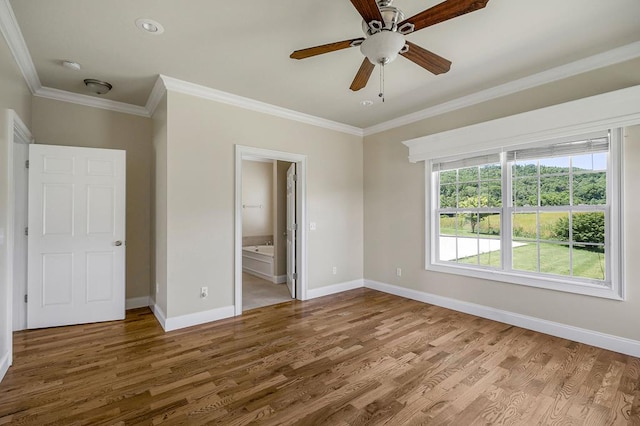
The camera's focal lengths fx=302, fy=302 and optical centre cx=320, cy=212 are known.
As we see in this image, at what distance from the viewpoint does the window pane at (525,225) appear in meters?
3.43

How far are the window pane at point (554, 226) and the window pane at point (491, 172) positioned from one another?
0.66m

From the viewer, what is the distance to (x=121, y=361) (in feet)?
8.74

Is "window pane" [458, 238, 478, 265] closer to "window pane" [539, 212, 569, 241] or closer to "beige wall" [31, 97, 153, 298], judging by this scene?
"window pane" [539, 212, 569, 241]

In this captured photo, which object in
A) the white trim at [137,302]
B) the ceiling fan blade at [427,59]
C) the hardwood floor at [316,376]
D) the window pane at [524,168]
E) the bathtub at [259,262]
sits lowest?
the hardwood floor at [316,376]

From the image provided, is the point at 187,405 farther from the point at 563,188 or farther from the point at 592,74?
the point at 592,74

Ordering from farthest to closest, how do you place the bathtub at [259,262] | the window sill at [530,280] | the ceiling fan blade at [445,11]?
the bathtub at [259,262] < the window sill at [530,280] < the ceiling fan blade at [445,11]

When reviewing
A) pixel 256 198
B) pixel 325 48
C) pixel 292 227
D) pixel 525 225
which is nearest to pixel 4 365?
pixel 292 227

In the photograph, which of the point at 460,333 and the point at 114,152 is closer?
the point at 460,333

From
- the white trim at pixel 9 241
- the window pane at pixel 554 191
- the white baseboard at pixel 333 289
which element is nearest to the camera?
the white trim at pixel 9 241

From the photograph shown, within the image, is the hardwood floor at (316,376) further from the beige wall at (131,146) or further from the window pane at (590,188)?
the window pane at (590,188)

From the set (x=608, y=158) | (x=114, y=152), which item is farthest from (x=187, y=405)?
(x=608, y=158)

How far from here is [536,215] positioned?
3.41 metres

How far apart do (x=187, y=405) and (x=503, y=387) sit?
7.54 ft

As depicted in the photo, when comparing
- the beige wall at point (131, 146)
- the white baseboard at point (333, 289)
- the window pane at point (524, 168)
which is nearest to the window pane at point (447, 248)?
the window pane at point (524, 168)
